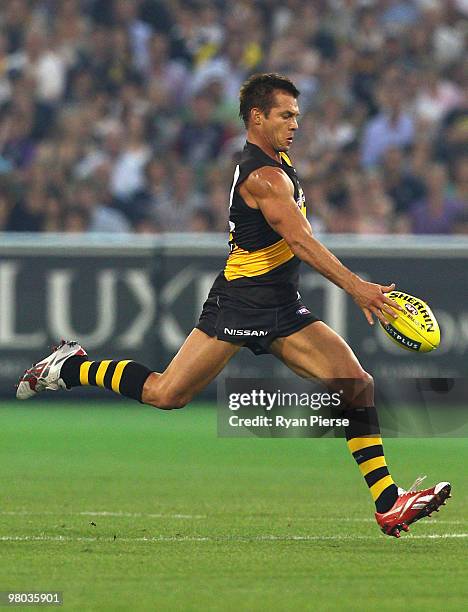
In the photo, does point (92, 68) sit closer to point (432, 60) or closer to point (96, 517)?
point (432, 60)

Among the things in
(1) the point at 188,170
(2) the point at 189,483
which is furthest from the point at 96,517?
(1) the point at 188,170

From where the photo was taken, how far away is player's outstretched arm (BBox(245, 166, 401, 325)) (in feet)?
25.9

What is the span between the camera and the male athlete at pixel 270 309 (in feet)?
26.8

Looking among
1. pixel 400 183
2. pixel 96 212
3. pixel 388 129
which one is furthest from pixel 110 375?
pixel 388 129

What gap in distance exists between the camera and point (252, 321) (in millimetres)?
8336

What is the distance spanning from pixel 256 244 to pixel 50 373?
1487mm

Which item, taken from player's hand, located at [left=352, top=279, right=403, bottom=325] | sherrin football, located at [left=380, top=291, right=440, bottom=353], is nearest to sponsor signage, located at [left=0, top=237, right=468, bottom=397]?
sherrin football, located at [left=380, top=291, right=440, bottom=353]

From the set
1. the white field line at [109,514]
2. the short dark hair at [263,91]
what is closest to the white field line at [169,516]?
the white field line at [109,514]

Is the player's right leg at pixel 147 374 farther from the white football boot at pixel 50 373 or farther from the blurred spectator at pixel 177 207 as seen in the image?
the blurred spectator at pixel 177 207

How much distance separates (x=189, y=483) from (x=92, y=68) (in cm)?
933

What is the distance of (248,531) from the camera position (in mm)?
8492

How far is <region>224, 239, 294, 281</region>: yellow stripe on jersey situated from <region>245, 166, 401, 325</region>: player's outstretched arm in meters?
0.27

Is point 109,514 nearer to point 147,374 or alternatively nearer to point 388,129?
point 147,374

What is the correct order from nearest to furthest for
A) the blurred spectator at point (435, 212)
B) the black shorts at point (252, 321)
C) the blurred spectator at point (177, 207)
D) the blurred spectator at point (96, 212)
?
the black shorts at point (252, 321)
the blurred spectator at point (96, 212)
the blurred spectator at point (177, 207)
the blurred spectator at point (435, 212)
